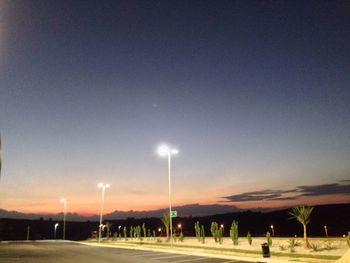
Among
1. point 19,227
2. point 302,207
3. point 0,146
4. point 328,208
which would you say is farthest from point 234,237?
point 328,208


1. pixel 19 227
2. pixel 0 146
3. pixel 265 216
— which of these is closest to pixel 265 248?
pixel 0 146

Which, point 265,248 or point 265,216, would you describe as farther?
point 265,216

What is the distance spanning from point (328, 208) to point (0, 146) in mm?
178117

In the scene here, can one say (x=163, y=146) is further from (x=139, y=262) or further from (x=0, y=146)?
(x=0, y=146)

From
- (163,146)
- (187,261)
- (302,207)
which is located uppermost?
(163,146)

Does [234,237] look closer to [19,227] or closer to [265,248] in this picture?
[265,248]

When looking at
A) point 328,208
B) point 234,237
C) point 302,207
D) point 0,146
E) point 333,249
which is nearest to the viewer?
point 0,146

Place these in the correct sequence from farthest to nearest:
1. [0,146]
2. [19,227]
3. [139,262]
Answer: [19,227]
[139,262]
[0,146]

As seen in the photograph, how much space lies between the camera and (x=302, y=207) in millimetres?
28031

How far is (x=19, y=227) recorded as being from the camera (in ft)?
489

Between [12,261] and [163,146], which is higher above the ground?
[163,146]

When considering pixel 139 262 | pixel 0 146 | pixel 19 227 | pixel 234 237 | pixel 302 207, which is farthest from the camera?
pixel 19 227

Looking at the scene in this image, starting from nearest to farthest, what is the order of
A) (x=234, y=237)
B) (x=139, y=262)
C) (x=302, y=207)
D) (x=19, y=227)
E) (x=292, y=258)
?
(x=292, y=258), (x=139, y=262), (x=302, y=207), (x=234, y=237), (x=19, y=227)

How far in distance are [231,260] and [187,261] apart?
7.80ft
